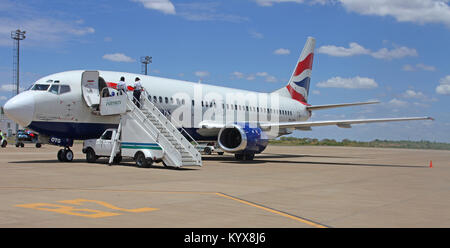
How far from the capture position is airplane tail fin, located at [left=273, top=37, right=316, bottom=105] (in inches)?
1372

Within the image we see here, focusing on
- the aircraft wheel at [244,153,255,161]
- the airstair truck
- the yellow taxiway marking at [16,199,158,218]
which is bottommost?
the yellow taxiway marking at [16,199,158,218]

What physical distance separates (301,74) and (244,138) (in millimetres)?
14700

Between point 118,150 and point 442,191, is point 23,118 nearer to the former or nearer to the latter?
point 118,150

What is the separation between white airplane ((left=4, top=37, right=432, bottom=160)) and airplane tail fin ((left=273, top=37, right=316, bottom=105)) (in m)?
1.31

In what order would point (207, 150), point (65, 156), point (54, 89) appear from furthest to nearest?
point (207, 150)
point (65, 156)
point (54, 89)

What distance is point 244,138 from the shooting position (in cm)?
2214

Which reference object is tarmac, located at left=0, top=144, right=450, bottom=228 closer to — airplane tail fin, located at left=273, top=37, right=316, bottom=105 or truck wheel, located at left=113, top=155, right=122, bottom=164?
truck wheel, located at left=113, top=155, right=122, bottom=164

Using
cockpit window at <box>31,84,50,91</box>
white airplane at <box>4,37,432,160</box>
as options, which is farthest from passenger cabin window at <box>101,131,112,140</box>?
cockpit window at <box>31,84,50,91</box>

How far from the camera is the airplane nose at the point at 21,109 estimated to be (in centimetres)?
1780

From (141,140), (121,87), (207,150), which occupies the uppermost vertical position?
(121,87)

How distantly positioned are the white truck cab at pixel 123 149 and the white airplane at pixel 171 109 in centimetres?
78

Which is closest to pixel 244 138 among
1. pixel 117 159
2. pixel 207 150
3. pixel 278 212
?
pixel 117 159

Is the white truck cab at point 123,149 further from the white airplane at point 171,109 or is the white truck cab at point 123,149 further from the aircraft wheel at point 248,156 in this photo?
the aircraft wheel at point 248,156

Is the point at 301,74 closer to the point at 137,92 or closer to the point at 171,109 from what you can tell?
the point at 171,109
